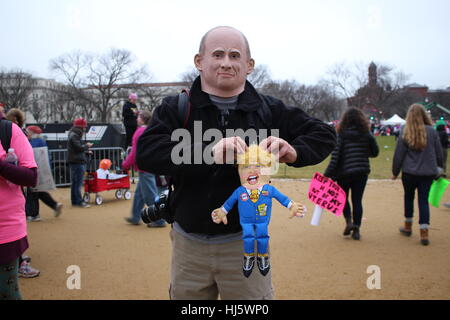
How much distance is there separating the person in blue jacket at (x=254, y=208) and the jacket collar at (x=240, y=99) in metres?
0.30

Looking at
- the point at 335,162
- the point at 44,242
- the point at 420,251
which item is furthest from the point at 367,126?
the point at 44,242

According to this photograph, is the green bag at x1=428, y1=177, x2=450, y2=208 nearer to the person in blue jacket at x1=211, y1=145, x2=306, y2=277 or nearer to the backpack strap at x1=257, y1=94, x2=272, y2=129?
the backpack strap at x1=257, y1=94, x2=272, y2=129

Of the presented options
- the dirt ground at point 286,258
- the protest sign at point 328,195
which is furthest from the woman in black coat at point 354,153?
the protest sign at point 328,195

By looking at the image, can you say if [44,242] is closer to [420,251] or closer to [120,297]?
[120,297]

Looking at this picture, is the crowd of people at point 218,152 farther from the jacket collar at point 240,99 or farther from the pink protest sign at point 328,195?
the pink protest sign at point 328,195

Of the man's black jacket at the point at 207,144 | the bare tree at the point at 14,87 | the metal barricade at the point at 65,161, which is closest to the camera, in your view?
the man's black jacket at the point at 207,144

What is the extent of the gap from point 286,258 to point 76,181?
18.6 feet

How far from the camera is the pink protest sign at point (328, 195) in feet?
13.6

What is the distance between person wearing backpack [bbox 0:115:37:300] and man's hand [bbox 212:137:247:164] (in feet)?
5.93

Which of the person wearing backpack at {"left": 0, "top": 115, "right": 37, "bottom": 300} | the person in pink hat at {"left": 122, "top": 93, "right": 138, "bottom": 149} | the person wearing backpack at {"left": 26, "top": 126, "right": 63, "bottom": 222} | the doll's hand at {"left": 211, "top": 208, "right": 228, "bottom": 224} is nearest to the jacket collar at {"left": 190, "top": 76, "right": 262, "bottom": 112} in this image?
the doll's hand at {"left": 211, "top": 208, "right": 228, "bottom": 224}

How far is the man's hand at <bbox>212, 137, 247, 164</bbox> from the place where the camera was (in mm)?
1627

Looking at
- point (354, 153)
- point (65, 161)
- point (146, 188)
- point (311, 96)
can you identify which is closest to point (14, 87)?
point (65, 161)

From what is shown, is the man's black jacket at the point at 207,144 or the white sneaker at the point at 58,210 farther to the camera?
the white sneaker at the point at 58,210

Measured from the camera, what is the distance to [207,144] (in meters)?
1.86
